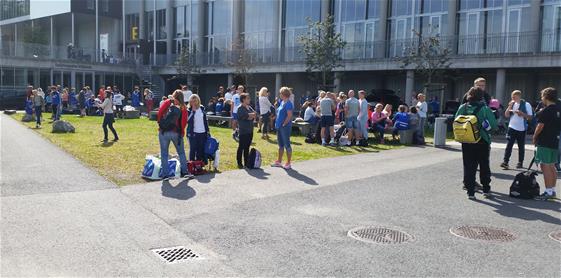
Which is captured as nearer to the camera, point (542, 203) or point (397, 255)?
point (397, 255)

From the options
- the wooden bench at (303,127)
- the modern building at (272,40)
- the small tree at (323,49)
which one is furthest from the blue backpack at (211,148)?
the small tree at (323,49)

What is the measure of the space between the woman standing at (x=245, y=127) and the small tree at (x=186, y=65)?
1322 inches

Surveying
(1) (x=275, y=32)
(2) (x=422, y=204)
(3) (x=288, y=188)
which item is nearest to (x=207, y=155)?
(3) (x=288, y=188)

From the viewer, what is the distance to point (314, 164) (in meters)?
12.4

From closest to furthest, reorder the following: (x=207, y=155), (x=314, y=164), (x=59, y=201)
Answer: (x=59, y=201)
(x=207, y=155)
(x=314, y=164)

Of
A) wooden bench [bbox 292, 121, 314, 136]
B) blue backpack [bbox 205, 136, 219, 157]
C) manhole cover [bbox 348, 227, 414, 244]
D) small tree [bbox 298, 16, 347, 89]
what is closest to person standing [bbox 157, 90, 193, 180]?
blue backpack [bbox 205, 136, 219, 157]

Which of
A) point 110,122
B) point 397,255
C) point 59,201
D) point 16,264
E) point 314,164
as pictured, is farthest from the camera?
point 110,122

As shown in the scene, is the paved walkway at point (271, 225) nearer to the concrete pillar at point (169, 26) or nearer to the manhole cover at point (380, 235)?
the manhole cover at point (380, 235)

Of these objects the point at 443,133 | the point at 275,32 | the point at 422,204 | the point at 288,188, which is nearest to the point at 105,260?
the point at 288,188

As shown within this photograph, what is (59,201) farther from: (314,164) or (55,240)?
(314,164)

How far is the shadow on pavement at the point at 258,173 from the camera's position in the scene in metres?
10.6

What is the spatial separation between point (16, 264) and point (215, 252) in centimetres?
205

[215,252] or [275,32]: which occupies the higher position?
[275,32]

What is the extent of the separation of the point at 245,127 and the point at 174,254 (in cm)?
592
